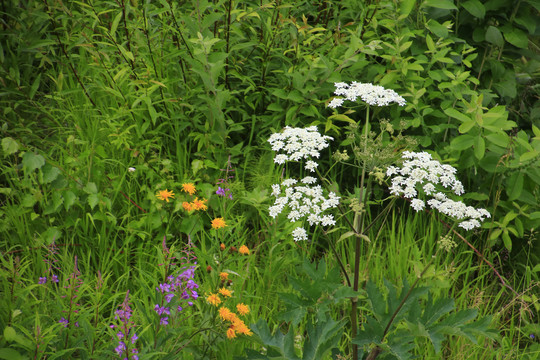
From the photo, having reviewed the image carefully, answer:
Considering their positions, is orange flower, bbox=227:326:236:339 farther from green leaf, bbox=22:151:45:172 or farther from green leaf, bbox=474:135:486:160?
green leaf, bbox=474:135:486:160

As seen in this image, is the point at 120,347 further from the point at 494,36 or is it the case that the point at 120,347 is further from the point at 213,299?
the point at 494,36

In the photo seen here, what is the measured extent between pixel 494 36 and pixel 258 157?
1563mm

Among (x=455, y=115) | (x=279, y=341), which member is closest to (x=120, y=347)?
(x=279, y=341)

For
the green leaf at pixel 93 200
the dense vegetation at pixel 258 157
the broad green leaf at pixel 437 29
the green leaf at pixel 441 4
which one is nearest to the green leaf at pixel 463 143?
the dense vegetation at pixel 258 157

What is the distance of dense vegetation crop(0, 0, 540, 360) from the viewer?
2607 millimetres

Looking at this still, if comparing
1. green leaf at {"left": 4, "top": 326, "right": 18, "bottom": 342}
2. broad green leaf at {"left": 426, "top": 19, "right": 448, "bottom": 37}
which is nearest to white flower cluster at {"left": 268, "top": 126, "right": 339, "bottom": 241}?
green leaf at {"left": 4, "top": 326, "right": 18, "bottom": 342}

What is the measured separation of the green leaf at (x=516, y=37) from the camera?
3312 millimetres

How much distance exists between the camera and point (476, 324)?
73.1 inches

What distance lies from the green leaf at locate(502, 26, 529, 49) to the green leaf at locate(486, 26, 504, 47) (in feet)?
0.14

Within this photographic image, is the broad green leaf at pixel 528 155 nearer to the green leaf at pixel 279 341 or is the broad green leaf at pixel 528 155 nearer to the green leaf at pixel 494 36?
the green leaf at pixel 494 36

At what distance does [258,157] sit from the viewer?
3.41 metres

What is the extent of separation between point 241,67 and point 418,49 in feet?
3.48

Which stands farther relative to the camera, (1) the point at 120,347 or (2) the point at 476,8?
(2) the point at 476,8

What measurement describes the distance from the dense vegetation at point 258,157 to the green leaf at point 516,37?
0.04 feet
